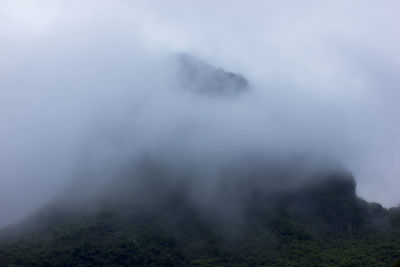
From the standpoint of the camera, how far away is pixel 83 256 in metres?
67.9

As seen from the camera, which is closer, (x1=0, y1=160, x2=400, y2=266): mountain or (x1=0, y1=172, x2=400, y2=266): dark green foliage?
(x1=0, y1=172, x2=400, y2=266): dark green foliage

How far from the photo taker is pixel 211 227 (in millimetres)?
88062

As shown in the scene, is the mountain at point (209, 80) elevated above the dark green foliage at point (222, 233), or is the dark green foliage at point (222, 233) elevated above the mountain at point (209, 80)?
the mountain at point (209, 80)

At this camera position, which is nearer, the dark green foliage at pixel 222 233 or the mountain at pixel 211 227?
the dark green foliage at pixel 222 233

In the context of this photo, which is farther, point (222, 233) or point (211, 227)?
point (211, 227)

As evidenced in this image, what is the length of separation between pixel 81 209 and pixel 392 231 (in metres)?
69.3

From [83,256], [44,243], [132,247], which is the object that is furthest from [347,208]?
[44,243]

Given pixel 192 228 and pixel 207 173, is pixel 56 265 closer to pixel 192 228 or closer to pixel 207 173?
pixel 192 228

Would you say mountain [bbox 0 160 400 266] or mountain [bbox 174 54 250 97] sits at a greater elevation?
mountain [bbox 174 54 250 97]

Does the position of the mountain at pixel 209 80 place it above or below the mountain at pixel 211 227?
above

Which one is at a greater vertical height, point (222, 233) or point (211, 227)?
point (211, 227)

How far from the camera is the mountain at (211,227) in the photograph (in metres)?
71.1

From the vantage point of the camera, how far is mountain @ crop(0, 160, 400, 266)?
71.1 meters

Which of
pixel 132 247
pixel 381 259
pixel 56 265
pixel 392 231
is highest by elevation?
pixel 392 231
